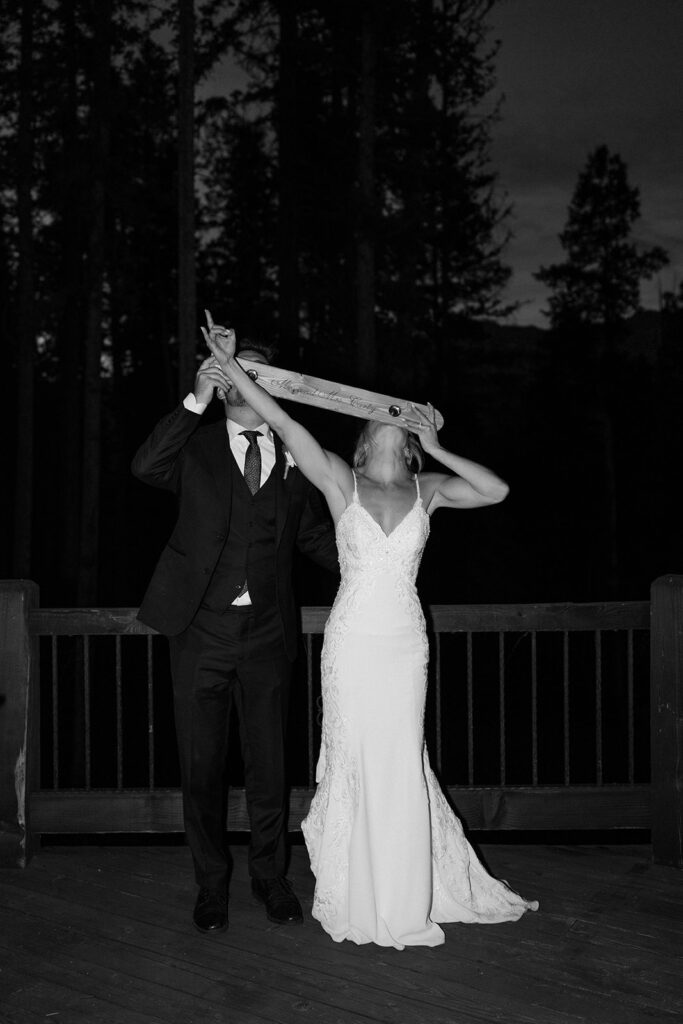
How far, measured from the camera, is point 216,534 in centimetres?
329

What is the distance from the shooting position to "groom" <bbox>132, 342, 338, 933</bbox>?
10.8 ft

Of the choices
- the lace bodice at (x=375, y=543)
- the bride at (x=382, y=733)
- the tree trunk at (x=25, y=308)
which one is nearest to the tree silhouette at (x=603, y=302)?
the tree trunk at (x=25, y=308)

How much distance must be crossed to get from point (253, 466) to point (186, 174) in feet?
29.3

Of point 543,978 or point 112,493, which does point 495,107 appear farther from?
point 543,978

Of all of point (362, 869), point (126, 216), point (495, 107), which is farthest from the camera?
point (495, 107)

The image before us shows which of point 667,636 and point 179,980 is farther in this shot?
point 667,636

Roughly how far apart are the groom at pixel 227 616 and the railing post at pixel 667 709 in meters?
1.58

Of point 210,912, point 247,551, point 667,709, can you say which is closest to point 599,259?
point 667,709

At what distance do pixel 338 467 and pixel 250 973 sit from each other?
1.68m

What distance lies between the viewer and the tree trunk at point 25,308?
14906 millimetres

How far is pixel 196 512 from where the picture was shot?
10.8 feet

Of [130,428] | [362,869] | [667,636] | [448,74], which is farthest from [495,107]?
[362,869]

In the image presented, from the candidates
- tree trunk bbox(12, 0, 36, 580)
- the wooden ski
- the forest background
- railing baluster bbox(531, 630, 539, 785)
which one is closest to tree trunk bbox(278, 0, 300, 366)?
the forest background

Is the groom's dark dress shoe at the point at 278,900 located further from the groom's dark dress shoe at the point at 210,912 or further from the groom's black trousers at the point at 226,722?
the groom's dark dress shoe at the point at 210,912
